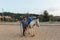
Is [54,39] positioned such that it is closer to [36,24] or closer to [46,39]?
[46,39]

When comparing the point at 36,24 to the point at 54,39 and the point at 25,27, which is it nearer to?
the point at 25,27

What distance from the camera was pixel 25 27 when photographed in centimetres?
1248

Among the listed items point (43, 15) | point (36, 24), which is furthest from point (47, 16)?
point (36, 24)

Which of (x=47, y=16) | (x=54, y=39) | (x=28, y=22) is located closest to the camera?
(x=54, y=39)

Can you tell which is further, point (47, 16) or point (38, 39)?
point (47, 16)

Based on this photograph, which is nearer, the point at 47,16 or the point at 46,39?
the point at 46,39

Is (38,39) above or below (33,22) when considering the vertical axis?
below

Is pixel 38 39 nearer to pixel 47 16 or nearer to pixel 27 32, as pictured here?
pixel 27 32

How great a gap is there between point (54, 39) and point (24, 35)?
2.68 m

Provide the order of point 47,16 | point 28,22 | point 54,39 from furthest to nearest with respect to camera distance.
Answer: point 47,16 < point 28,22 < point 54,39

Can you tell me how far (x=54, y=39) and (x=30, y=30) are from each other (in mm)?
2788

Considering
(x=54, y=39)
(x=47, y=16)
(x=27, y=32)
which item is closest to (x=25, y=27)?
(x=27, y=32)

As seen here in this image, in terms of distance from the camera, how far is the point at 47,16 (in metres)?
74.8

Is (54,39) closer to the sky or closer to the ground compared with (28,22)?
closer to the ground
